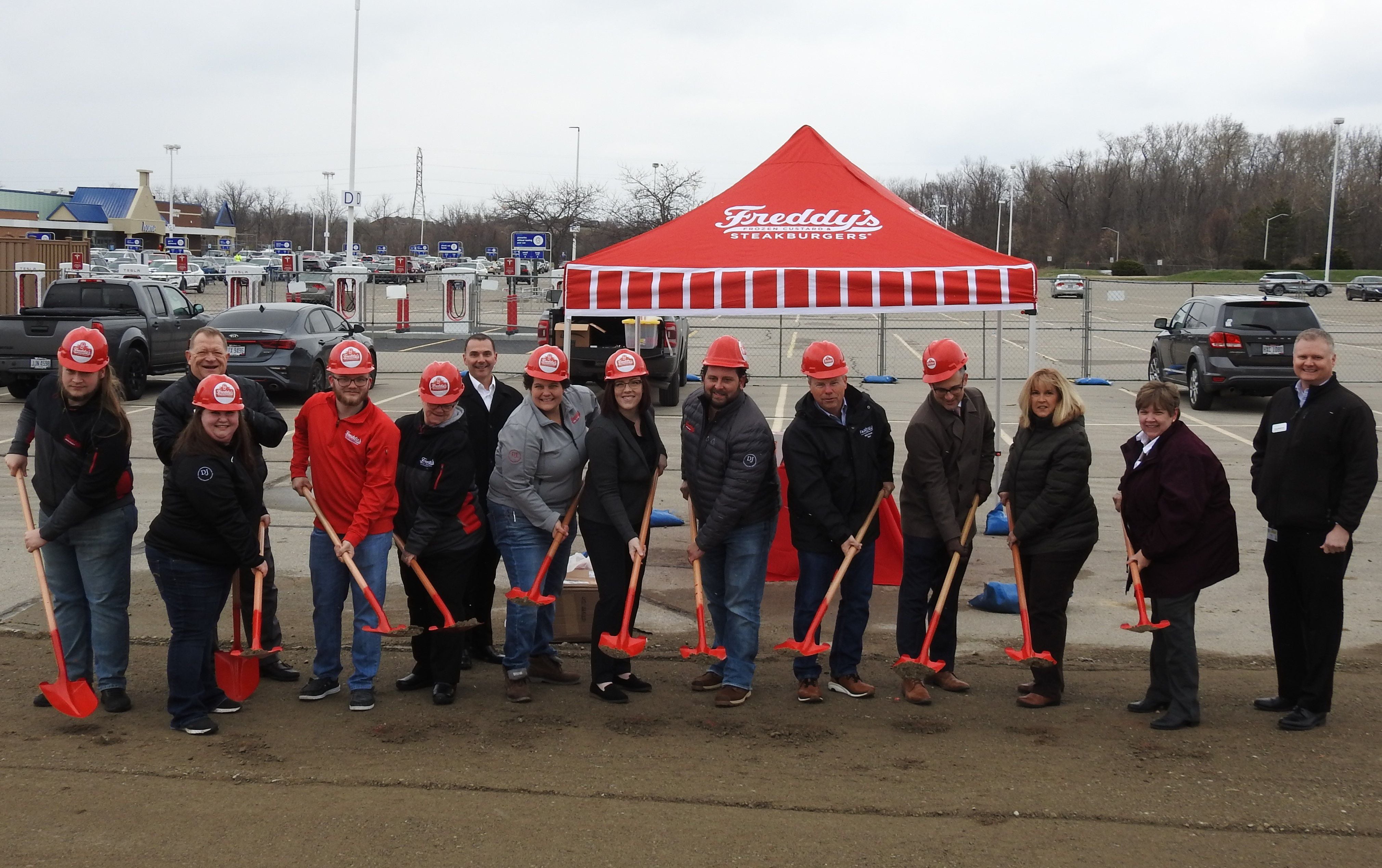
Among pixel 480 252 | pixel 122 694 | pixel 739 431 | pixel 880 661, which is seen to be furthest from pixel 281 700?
pixel 480 252

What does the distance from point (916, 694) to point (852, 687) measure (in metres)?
0.30

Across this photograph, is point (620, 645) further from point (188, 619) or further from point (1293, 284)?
point (1293, 284)

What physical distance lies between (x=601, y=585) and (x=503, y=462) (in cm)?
76

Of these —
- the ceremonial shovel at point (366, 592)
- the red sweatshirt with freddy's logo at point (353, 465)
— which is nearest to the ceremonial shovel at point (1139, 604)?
the ceremonial shovel at point (366, 592)

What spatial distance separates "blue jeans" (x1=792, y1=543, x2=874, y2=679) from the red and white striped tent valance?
1982 mm

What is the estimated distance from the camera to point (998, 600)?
7.35 meters

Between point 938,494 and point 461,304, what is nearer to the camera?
point 938,494

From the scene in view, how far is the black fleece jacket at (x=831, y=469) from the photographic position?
18.5 ft

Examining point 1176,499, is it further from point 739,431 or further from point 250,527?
point 250,527

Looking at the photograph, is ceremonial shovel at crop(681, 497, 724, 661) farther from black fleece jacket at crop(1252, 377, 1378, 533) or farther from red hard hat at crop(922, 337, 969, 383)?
black fleece jacket at crop(1252, 377, 1378, 533)

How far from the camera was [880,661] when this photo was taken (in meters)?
6.48

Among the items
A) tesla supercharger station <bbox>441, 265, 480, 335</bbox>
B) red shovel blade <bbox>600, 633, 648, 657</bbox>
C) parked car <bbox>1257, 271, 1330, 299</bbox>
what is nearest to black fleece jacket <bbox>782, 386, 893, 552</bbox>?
red shovel blade <bbox>600, 633, 648, 657</bbox>

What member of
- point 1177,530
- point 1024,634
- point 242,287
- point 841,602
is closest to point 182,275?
point 242,287

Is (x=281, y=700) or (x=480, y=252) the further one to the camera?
(x=480, y=252)
